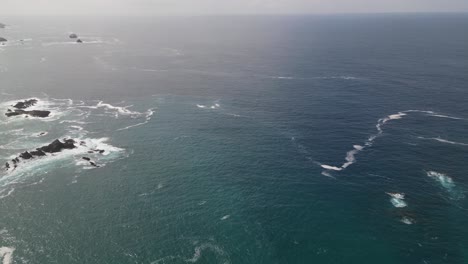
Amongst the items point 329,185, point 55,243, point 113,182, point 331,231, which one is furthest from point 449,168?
point 55,243

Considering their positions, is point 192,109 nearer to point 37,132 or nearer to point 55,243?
point 37,132

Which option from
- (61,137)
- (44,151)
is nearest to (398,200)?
(44,151)

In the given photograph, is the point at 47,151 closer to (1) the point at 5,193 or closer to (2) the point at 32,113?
(1) the point at 5,193

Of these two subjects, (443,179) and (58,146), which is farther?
(58,146)

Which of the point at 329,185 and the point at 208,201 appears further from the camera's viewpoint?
the point at 329,185

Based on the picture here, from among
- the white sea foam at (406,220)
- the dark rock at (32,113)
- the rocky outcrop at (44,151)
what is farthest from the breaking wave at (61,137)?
the white sea foam at (406,220)
